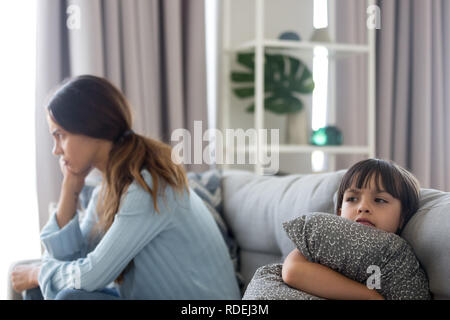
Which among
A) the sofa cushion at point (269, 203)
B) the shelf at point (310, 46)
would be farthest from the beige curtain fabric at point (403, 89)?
the sofa cushion at point (269, 203)

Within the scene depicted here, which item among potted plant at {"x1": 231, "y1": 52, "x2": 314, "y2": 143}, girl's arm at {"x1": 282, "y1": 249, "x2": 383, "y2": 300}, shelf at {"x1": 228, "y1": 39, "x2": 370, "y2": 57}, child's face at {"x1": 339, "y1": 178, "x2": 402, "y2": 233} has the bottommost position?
girl's arm at {"x1": 282, "y1": 249, "x2": 383, "y2": 300}

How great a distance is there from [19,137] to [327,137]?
3.83 feet


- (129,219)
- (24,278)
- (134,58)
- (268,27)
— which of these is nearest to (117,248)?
(129,219)

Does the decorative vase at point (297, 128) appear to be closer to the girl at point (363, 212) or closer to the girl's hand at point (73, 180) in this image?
the girl's hand at point (73, 180)

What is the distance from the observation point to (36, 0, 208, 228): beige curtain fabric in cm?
206

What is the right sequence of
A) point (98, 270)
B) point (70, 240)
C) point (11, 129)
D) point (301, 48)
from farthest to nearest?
point (301, 48), point (11, 129), point (70, 240), point (98, 270)

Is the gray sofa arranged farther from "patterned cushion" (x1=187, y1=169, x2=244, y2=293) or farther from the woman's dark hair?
the woman's dark hair

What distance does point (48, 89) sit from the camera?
6.76 feet

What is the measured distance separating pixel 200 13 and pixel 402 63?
2.98 ft

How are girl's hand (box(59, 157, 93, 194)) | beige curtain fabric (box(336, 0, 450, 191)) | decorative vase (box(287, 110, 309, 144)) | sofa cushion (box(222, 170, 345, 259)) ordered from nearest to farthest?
sofa cushion (box(222, 170, 345, 259))
girl's hand (box(59, 157, 93, 194))
decorative vase (box(287, 110, 309, 144))
beige curtain fabric (box(336, 0, 450, 191))

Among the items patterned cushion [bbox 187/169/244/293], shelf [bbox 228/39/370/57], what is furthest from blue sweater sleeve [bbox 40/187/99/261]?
shelf [bbox 228/39/370/57]

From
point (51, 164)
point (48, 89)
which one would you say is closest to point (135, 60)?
point (48, 89)

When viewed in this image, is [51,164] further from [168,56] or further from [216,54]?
[216,54]

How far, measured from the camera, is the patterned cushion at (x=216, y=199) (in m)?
1.57
